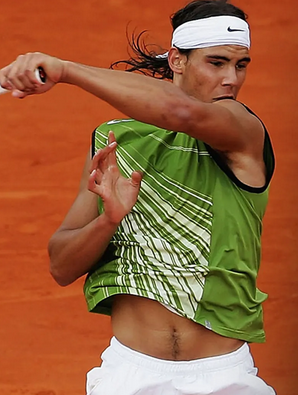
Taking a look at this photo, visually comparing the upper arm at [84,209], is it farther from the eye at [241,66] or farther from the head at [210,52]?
the eye at [241,66]

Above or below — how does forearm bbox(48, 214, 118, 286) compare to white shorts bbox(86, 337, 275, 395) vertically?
above

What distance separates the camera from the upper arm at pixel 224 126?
3.17 meters

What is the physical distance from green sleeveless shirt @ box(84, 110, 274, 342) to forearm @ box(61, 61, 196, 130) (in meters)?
0.32

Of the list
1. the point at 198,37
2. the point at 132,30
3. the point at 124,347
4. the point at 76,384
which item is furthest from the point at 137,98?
the point at 76,384

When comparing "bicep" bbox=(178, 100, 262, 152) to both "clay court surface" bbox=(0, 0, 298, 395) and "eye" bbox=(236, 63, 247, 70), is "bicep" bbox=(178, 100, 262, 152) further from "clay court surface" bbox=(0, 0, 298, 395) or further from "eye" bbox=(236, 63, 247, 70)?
"clay court surface" bbox=(0, 0, 298, 395)

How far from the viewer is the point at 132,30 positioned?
5.02m

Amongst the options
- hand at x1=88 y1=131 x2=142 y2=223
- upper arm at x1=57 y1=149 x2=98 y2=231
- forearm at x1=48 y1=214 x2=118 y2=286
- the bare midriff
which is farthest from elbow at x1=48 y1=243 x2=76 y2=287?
hand at x1=88 y1=131 x2=142 y2=223

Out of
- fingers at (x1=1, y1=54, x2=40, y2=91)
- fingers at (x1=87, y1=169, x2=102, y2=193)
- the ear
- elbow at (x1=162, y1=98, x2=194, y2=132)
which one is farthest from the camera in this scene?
the ear

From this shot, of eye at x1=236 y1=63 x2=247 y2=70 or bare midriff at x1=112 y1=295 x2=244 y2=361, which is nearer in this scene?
bare midriff at x1=112 y1=295 x2=244 y2=361

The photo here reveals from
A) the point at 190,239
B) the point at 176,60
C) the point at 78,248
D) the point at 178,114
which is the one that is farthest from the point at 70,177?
the point at 178,114

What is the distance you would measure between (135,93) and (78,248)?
61 cm

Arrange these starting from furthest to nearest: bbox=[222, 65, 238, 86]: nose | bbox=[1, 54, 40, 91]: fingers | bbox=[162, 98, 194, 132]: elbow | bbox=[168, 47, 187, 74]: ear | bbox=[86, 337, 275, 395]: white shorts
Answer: bbox=[168, 47, 187, 74]: ear, bbox=[222, 65, 238, 86]: nose, bbox=[86, 337, 275, 395]: white shorts, bbox=[162, 98, 194, 132]: elbow, bbox=[1, 54, 40, 91]: fingers

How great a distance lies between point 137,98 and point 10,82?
362 millimetres

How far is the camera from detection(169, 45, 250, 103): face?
3504 mm
